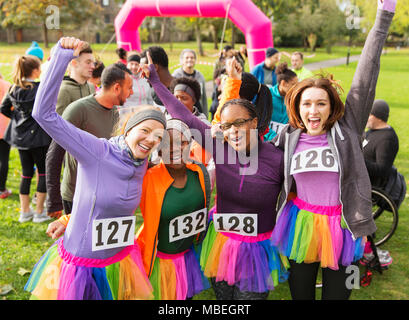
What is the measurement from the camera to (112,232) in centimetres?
198

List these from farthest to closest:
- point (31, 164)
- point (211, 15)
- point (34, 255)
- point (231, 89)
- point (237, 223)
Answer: point (211, 15)
point (31, 164)
point (34, 255)
point (231, 89)
point (237, 223)

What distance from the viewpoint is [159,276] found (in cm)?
226

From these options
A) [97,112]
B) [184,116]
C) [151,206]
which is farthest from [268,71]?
[151,206]

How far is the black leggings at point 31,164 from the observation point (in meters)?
4.33

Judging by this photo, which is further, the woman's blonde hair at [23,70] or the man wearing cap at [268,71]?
the man wearing cap at [268,71]

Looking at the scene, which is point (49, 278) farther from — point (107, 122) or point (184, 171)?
point (107, 122)

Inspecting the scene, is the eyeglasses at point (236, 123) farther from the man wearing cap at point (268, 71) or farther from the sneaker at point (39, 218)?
the man wearing cap at point (268, 71)

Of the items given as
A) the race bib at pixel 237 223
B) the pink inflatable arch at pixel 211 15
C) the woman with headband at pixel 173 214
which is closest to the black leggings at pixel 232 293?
the woman with headband at pixel 173 214

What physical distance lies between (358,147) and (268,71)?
15.7 ft

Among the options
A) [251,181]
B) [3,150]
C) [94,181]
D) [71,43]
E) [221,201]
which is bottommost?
[3,150]

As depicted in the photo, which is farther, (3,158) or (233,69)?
(3,158)

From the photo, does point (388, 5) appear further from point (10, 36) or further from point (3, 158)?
point (10, 36)

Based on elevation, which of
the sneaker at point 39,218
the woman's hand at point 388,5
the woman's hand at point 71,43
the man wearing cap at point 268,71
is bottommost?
the sneaker at point 39,218

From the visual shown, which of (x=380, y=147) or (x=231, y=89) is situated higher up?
(x=231, y=89)
